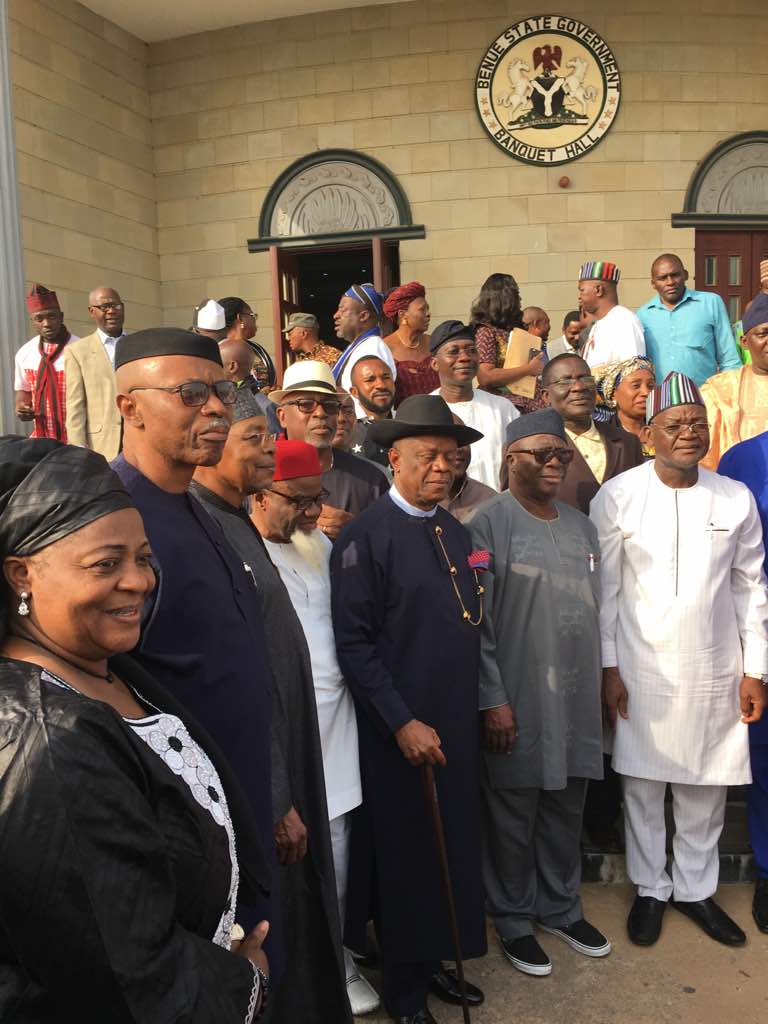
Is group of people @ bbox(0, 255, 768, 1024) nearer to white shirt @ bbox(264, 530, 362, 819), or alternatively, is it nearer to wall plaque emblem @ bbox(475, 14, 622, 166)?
white shirt @ bbox(264, 530, 362, 819)

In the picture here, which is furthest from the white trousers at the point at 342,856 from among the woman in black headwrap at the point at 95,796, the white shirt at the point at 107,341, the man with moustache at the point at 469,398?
the white shirt at the point at 107,341

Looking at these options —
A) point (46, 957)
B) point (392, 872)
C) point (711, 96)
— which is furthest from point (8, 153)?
point (711, 96)

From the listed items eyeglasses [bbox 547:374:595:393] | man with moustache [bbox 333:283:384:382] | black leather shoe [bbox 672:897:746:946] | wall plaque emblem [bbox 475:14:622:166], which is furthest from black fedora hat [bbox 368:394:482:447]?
wall plaque emblem [bbox 475:14:622:166]

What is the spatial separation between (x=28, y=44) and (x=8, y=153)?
10.4 ft

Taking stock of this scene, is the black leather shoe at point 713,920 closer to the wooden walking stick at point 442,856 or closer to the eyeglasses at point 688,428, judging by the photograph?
the wooden walking stick at point 442,856

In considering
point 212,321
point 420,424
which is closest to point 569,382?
point 420,424

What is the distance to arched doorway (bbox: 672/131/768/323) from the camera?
32.0 feet

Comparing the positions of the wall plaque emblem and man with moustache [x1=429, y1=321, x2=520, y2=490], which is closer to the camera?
man with moustache [x1=429, y1=321, x2=520, y2=490]

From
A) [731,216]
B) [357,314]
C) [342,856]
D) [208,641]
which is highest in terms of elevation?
[731,216]

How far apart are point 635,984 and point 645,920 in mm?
343

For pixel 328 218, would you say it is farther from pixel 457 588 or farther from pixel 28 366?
pixel 457 588

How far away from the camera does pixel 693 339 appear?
249 inches

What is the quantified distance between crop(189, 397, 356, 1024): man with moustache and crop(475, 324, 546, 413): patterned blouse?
3.06 metres

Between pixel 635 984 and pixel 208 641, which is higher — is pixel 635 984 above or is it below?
below
